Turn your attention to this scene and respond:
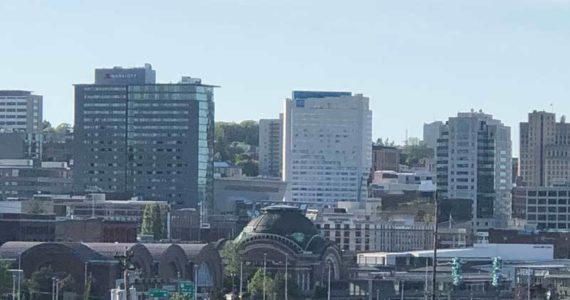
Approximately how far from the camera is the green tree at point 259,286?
496ft

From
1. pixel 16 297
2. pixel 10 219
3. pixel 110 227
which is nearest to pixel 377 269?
pixel 110 227

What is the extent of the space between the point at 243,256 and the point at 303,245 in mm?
4006

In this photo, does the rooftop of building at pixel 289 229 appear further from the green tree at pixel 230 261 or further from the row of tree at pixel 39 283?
the row of tree at pixel 39 283

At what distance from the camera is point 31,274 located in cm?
14088

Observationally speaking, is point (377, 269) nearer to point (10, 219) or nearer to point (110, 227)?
point (110, 227)

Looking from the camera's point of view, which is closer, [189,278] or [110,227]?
[189,278]

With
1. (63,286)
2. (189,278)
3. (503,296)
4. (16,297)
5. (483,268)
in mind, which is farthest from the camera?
(483,268)

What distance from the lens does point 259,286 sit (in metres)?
154

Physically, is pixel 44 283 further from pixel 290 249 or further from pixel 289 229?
pixel 289 229

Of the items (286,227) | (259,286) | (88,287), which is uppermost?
(286,227)

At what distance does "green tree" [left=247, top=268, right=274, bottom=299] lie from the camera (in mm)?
151250

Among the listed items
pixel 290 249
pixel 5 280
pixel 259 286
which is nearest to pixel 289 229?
pixel 290 249

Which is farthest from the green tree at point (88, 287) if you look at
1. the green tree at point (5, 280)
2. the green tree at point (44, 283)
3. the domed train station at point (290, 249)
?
the domed train station at point (290, 249)

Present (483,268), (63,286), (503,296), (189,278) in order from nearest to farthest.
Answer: (63,286) < (189,278) < (503,296) < (483,268)
